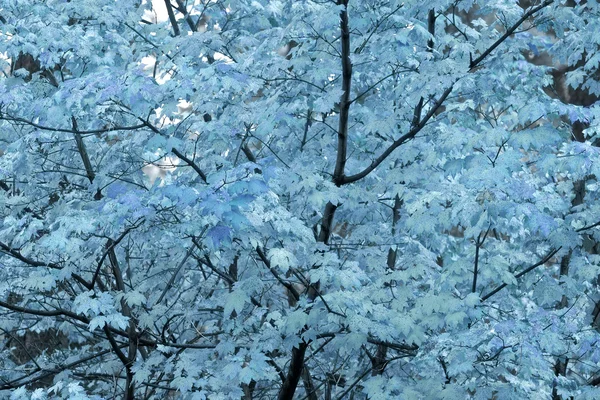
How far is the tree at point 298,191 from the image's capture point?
14.7 feet

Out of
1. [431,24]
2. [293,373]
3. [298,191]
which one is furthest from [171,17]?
[293,373]

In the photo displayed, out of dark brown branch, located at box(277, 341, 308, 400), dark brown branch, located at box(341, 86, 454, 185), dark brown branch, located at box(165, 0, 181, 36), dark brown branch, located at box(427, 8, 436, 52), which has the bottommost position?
dark brown branch, located at box(277, 341, 308, 400)

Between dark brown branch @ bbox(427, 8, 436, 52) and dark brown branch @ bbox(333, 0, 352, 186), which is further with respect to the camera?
dark brown branch @ bbox(427, 8, 436, 52)

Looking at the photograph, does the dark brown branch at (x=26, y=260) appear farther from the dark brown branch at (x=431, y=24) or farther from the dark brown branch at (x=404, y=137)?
the dark brown branch at (x=431, y=24)

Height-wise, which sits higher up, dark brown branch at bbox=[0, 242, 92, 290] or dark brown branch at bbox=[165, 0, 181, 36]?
dark brown branch at bbox=[165, 0, 181, 36]

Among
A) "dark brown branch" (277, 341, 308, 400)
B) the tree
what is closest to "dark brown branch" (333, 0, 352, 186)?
the tree

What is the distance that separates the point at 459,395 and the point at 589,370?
2.43 meters

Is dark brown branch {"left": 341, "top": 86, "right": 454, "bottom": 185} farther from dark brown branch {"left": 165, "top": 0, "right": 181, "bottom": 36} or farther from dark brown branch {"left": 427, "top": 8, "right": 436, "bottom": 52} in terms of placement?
dark brown branch {"left": 165, "top": 0, "right": 181, "bottom": 36}

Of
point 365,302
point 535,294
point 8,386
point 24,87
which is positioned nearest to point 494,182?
point 365,302

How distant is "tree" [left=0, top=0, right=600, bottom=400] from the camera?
447 centimetres

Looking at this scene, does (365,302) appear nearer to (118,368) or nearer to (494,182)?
(494,182)

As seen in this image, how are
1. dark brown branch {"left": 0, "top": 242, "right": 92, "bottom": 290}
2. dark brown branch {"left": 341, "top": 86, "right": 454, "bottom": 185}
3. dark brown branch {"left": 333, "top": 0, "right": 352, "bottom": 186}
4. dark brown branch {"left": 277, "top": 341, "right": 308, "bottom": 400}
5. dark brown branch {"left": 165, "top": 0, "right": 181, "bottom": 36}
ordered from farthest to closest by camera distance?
1. dark brown branch {"left": 165, "top": 0, "right": 181, "bottom": 36}
2. dark brown branch {"left": 0, "top": 242, "right": 92, "bottom": 290}
3. dark brown branch {"left": 277, "top": 341, "right": 308, "bottom": 400}
4. dark brown branch {"left": 341, "top": 86, "right": 454, "bottom": 185}
5. dark brown branch {"left": 333, "top": 0, "right": 352, "bottom": 186}

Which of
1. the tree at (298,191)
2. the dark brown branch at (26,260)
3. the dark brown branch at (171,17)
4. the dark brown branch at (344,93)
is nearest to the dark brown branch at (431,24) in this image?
the tree at (298,191)

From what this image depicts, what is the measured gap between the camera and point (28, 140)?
551cm
